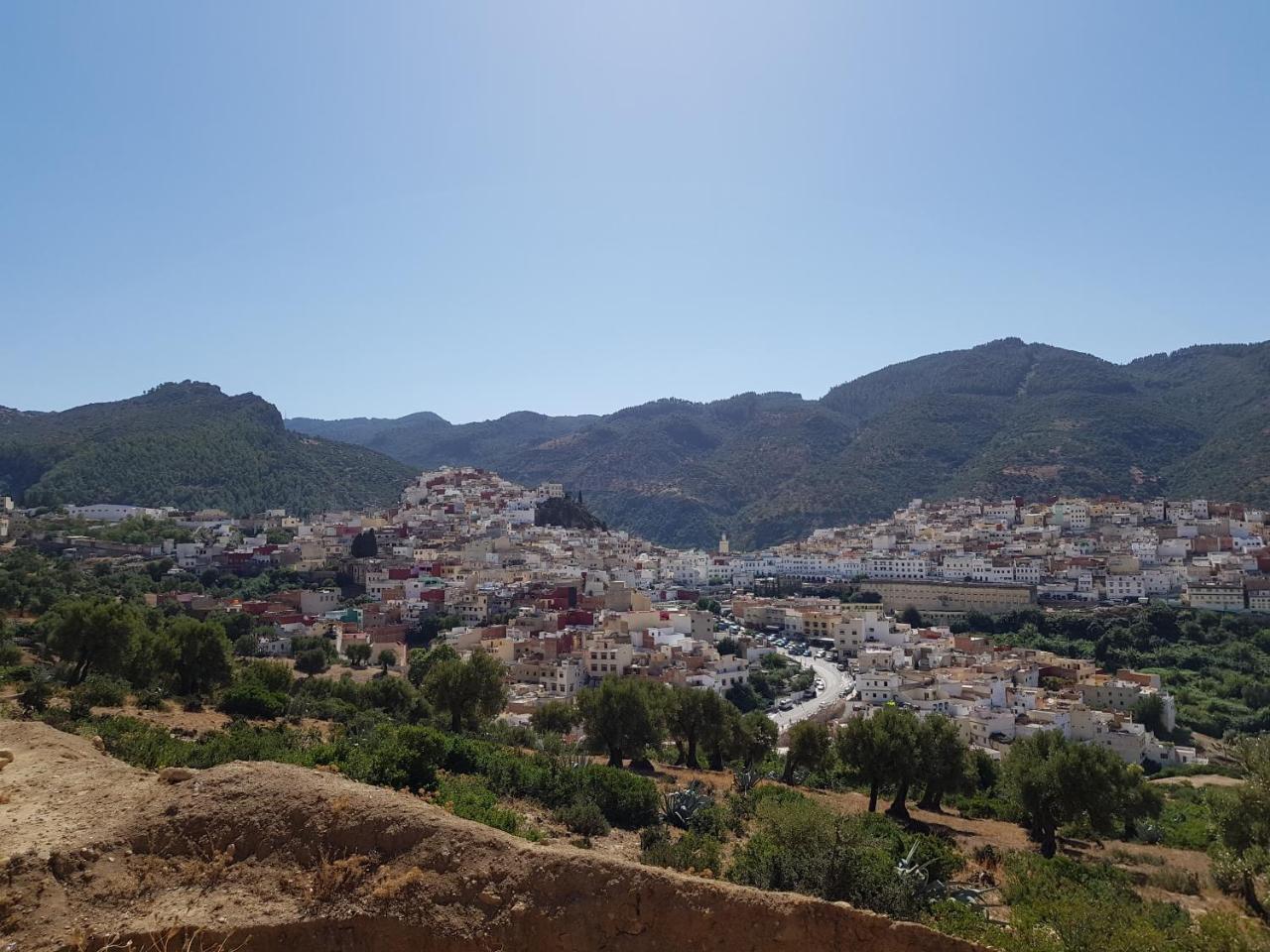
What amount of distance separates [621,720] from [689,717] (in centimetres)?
209

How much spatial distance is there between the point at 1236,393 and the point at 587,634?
104 meters

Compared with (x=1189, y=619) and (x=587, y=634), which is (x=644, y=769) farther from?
(x=1189, y=619)

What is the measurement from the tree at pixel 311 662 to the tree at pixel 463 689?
628 inches

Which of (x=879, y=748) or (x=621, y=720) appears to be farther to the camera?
(x=621, y=720)

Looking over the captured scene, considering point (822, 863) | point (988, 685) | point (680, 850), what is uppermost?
point (822, 863)

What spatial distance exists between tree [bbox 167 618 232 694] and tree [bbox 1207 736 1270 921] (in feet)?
68.7

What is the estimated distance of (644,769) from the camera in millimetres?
21578

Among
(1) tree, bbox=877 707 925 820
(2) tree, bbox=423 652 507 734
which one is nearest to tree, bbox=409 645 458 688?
(2) tree, bbox=423 652 507 734

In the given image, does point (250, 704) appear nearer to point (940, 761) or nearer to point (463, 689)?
point (463, 689)

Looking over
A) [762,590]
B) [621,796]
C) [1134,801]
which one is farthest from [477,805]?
[762,590]

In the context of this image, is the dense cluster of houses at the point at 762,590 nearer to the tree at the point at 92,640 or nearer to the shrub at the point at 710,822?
the tree at the point at 92,640

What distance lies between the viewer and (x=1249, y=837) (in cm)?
1395

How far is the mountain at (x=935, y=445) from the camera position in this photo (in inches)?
3974

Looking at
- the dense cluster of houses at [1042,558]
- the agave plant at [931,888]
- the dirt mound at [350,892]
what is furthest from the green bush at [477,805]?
the dense cluster of houses at [1042,558]
